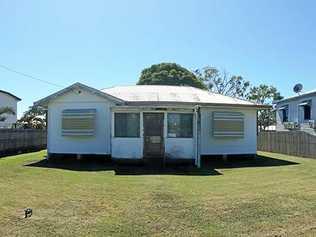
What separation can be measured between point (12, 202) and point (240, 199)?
4.85 m

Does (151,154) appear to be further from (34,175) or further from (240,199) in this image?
(240,199)

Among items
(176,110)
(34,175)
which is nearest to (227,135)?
(176,110)

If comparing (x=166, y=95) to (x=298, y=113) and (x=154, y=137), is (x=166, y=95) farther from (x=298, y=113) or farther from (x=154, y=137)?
(x=298, y=113)

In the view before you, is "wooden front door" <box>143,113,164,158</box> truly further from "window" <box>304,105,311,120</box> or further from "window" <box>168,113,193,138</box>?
"window" <box>304,105,311,120</box>

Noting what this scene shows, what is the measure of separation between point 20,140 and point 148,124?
35.5ft

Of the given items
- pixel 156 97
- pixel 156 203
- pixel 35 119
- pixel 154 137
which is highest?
pixel 156 97

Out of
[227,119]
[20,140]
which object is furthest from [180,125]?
[20,140]

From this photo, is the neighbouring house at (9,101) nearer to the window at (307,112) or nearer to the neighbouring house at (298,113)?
the neighbouring house at (298,113)

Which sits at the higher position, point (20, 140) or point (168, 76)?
point (168, 76)

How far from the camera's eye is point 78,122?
66.6 ft

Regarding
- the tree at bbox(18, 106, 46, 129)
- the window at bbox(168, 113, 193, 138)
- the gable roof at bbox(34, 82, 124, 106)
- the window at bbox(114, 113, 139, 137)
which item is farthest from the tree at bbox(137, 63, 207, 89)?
the window at bbox(114, 113, 139, 137)

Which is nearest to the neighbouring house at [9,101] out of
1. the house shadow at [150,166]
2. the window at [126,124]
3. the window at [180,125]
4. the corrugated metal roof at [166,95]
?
the corrugated metal roof at [166,95]

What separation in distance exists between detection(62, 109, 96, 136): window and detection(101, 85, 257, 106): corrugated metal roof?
5.56 feet

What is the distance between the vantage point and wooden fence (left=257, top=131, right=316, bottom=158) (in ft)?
79.3
